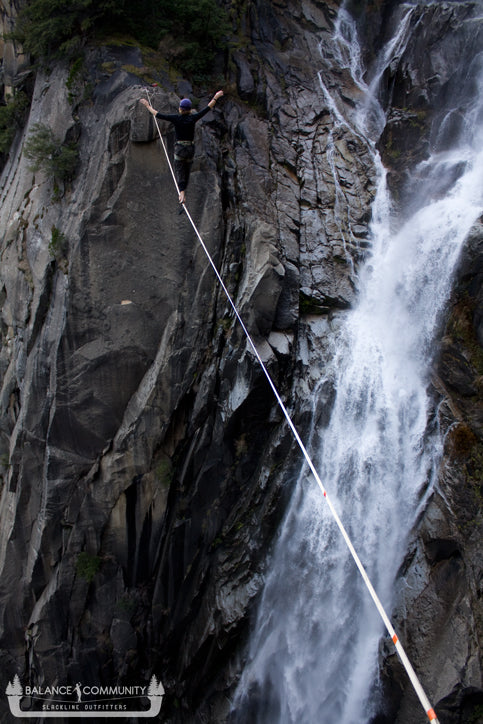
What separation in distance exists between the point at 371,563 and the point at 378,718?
2.71 m

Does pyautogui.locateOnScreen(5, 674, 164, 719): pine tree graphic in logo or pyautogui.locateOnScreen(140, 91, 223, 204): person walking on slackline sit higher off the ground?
pyautogui.locateOnScreen(140, 91, 223, 204): person walking on slackline

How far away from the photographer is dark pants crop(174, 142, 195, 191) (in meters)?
10.0

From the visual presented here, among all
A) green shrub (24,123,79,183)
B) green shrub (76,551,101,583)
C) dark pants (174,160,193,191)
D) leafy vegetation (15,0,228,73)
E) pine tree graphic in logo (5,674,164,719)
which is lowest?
pine tree graphic in logo (5,674,164,719)

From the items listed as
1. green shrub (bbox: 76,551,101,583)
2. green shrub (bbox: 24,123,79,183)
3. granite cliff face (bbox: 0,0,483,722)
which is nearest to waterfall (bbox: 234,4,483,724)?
granite cliff face (bbox: 0,0,483,722)

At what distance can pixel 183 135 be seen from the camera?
9961mm

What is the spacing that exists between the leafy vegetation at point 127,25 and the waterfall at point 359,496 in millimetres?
8367

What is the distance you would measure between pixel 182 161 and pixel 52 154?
13.1 feet

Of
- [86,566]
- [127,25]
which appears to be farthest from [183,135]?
[86,566]

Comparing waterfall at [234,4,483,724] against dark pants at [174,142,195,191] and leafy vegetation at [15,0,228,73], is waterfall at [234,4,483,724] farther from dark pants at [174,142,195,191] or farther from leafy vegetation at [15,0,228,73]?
leafy vegetation at [15,0,228,73]

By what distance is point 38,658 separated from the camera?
10.8m

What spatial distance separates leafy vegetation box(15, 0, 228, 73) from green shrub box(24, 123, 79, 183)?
2614mm

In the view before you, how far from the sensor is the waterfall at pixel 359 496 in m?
9.29

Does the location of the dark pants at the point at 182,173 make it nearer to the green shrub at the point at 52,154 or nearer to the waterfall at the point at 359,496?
the green shrub at the point at 52,154

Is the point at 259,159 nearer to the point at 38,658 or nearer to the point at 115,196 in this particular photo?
the point at 115,196
